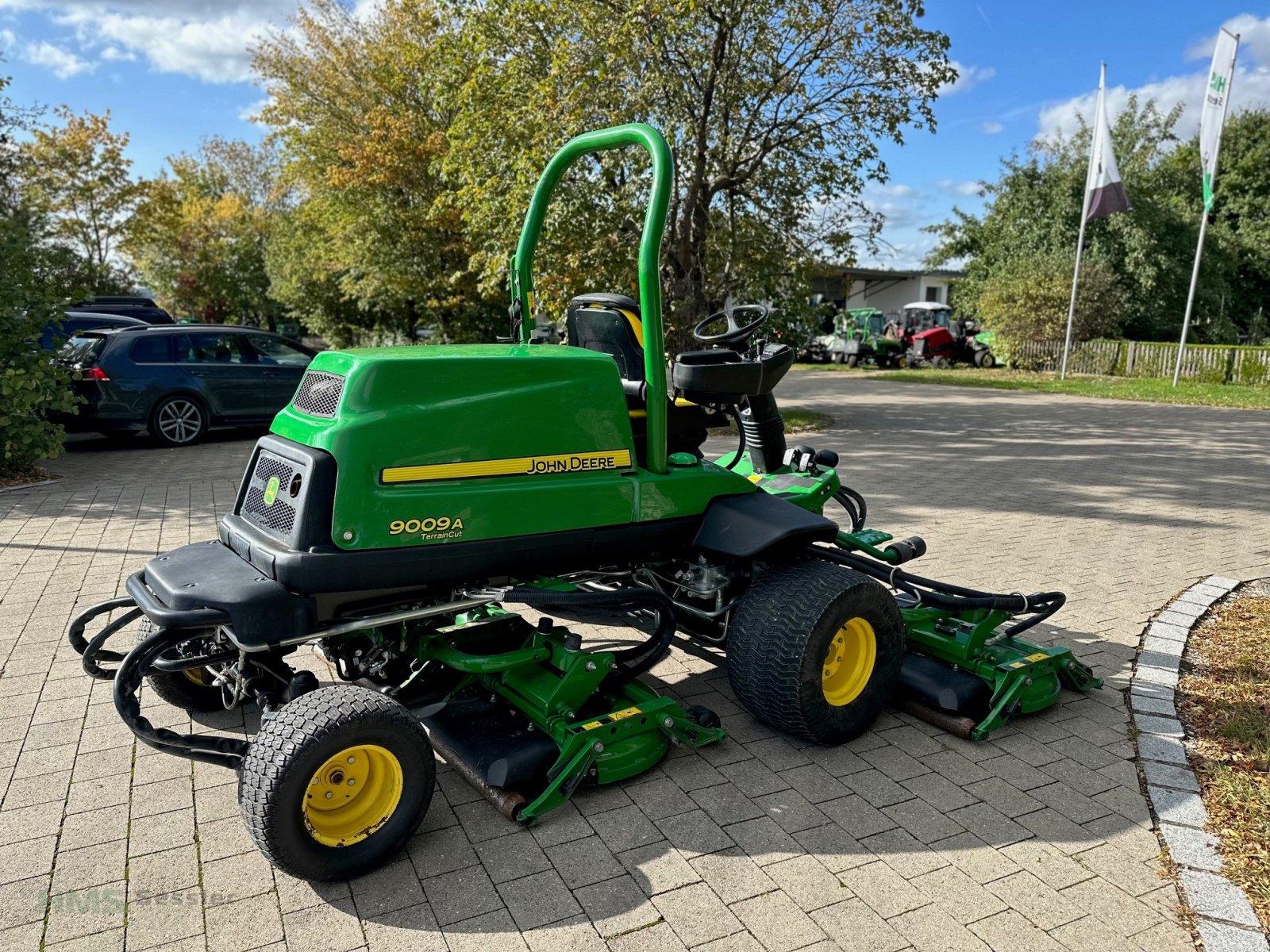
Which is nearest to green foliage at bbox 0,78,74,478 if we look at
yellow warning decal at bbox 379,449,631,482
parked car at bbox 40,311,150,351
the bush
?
the bush

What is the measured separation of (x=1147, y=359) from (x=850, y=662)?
22.8 m

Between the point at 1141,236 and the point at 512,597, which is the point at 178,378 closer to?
the point at 512,597

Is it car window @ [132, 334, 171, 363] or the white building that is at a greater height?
the white building

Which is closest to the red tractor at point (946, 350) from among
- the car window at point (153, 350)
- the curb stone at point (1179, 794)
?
the car window at point (153, 350)

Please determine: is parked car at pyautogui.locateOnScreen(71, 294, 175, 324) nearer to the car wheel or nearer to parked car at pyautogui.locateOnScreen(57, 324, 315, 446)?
parked car at pyautogui.locateOnScreen(57, 324, 315, 446)

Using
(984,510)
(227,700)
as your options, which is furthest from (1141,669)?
(227,700)

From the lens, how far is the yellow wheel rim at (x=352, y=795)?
284 cm

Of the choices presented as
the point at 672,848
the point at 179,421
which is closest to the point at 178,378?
the point at 179,421

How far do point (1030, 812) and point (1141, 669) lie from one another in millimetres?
1697

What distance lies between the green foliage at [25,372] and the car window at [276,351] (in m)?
2.87

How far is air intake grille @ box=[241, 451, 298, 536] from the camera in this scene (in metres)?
3.14

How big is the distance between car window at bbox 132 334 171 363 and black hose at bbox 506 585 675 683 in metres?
9.03

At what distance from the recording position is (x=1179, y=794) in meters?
3.43

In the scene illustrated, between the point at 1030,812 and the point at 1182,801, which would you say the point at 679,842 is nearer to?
the point at 1030,812
